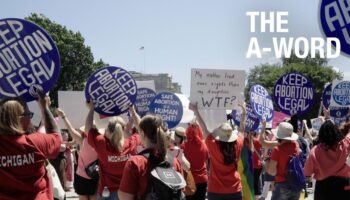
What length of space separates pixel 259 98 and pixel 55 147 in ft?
19.8

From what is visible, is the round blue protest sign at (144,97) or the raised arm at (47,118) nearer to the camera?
the raised arm at (47,118)

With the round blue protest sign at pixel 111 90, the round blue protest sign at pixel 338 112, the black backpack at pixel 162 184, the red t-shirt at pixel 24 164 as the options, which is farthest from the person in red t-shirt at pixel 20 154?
the round blue protest sign at pixel 338 112

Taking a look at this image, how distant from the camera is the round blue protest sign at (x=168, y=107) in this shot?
1037cm

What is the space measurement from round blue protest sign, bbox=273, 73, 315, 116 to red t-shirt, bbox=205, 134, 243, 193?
2.49 m

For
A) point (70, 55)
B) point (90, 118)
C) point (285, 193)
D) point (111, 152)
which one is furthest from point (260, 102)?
point (70, 55)

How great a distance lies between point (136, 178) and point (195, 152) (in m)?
4.58

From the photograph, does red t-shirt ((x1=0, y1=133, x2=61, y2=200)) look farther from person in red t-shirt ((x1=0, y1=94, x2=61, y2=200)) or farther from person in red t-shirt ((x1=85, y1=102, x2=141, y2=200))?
person in red t-shirt ((x1=85, y1=102, x2=141, y2=200))

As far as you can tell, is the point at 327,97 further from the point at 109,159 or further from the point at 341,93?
the point at 109,159

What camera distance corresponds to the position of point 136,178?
4.11 metres

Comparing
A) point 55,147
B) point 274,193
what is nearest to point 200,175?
point 274,193

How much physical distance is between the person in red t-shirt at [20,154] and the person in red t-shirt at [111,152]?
7.17ft

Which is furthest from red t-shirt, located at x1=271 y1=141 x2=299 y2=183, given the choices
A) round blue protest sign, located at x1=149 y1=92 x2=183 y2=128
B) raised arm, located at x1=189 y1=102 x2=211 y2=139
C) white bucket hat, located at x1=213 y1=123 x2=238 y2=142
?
round blue protest sign, located at x1=149 y1=92 x2=183 y2=128

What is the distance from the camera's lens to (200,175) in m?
8.70

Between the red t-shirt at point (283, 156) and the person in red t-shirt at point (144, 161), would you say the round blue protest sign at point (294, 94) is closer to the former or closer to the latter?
the red t-shirt at point (283, 156)
